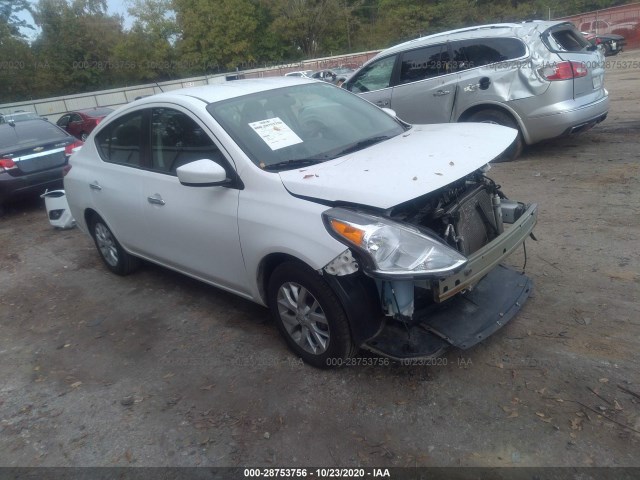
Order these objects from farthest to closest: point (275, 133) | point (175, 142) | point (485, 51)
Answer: point (485, 51), point (175, 142), point (275, 133)

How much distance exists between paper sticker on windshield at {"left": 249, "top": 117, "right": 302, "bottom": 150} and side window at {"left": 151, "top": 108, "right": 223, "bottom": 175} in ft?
1.08

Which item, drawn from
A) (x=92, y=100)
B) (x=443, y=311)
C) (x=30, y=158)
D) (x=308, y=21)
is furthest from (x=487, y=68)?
(x=308, y=21)

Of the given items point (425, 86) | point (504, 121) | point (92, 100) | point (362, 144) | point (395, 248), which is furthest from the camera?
point (92, 100)

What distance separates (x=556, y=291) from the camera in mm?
3963

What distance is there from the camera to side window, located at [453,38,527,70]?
23.2 ft

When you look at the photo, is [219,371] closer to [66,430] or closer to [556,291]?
[66,430]

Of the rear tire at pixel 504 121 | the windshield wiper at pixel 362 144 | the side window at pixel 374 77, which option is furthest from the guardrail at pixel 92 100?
the windshield wiper at pixel 362 144

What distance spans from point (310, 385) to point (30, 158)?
7.35 m

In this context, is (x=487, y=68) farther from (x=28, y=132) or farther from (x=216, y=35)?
(x=216, y=35)

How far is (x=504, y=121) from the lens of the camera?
725 cm

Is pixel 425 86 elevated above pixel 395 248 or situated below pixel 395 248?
above

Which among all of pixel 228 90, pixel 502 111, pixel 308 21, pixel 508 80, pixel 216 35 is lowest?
pixel 502 111

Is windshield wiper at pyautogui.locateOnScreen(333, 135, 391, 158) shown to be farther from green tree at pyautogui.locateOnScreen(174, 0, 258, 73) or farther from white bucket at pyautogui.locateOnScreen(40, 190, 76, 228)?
green tree at pyautogui.locateOnScreen(174, 0, 258, 73)

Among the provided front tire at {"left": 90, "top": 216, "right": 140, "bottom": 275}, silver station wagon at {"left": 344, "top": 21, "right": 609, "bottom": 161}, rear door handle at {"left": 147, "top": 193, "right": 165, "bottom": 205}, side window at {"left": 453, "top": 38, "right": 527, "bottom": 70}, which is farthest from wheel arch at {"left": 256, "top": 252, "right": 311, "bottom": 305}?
side window at {"left": 453, "top": 38, "right": 527, "bottom": 70}
